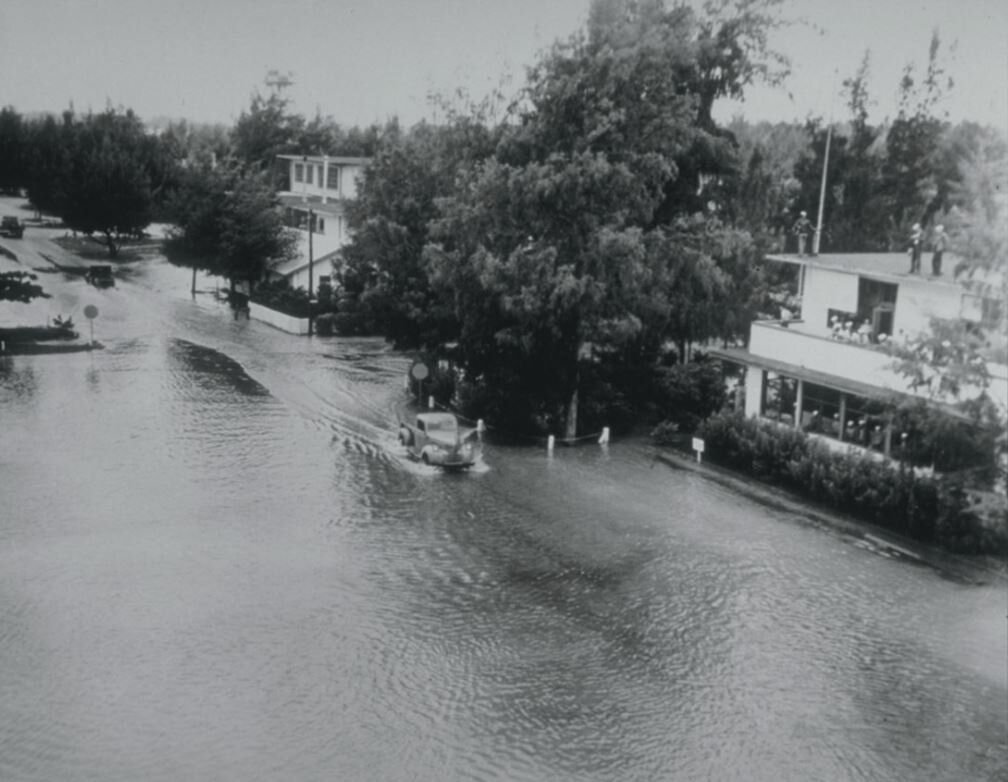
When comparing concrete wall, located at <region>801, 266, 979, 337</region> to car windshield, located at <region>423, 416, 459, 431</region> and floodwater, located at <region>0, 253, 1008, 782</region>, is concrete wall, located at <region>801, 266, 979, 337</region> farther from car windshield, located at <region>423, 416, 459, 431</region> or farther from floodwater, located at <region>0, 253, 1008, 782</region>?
car windshield, located at <region>423, 416, 459, 431</region>

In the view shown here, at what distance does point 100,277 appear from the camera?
169ft

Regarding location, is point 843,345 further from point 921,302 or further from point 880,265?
point 880,265

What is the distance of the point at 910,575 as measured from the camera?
803 inches

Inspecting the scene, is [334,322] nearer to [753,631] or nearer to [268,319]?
[268,319]

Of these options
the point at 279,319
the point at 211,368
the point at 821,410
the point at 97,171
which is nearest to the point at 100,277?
the point at 97,171

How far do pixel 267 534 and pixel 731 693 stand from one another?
991 cm

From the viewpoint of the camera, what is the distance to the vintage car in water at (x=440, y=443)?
26.6 m

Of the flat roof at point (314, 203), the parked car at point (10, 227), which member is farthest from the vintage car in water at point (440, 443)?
the parked car at point (10, 227)

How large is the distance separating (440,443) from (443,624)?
31.7 feet

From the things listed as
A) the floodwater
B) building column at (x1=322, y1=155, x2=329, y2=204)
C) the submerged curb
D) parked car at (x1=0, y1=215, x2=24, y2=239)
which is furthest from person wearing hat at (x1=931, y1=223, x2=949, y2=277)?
parked car at (x1=0, y1=215, x2=24, y2=239)

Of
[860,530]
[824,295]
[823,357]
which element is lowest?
[860,530]

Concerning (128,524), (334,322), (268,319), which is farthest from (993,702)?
(268,319)

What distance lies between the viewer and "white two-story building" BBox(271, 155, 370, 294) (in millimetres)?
51438

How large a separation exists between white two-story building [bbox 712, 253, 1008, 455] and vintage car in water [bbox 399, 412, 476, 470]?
7.28 m
